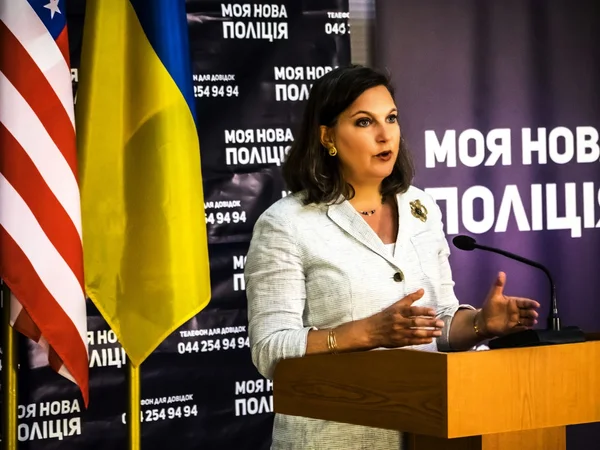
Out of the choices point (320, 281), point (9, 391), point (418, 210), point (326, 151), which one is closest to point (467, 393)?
point (320, 281)

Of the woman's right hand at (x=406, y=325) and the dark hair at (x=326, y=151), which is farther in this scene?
the dark hair at (x=326, y=151)

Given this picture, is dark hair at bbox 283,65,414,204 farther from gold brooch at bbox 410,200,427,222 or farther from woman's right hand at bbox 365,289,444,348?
woman's right hand at bbox 365,289,444,348

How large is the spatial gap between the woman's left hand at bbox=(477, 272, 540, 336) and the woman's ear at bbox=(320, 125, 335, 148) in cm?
61

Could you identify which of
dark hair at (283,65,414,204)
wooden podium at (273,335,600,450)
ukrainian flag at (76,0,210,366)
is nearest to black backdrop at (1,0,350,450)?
ukrainian flag at (76,0,210,366)

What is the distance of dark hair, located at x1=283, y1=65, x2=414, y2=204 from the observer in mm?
2662

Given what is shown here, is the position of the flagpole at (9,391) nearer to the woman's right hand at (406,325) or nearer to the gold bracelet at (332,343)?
the gold bracelet at (332,343)

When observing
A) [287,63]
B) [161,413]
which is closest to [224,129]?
[287,63]

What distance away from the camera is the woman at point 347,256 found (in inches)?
95.6

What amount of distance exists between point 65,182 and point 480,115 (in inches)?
82.0

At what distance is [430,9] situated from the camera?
4535mm

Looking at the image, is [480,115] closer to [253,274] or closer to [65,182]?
[65,182]

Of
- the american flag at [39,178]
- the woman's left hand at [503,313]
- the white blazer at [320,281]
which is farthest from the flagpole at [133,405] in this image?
the woman's left hand at [503,313]

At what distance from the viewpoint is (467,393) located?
6.24ft

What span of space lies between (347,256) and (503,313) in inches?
15.9
